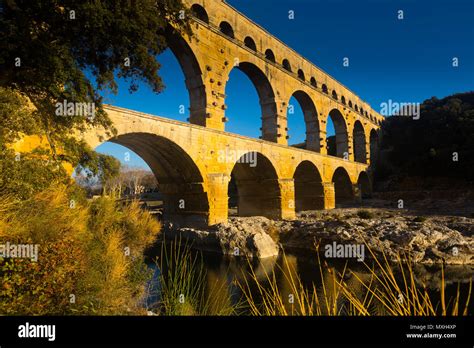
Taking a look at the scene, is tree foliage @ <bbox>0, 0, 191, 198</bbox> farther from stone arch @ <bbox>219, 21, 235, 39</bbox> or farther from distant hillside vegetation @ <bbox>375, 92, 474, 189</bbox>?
distant hillside vegetation @ <bbox>375, 92, 474, 189</bbox>

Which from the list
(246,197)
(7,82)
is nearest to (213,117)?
(246,197)

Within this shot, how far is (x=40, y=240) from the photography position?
4.75 m

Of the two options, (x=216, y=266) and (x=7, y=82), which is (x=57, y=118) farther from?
(x=216, y=266)

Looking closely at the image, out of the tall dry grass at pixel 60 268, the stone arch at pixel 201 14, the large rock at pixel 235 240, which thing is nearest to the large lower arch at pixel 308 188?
the large rock at pixel 235 240

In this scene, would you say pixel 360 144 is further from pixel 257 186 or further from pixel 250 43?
pixel 250 43

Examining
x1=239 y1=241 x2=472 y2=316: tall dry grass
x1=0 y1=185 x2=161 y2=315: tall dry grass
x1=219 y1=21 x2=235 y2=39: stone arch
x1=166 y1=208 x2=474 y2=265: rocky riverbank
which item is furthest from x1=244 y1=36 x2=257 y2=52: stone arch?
x1=0 y1=185 x2=161 y2=315: tall dry grass

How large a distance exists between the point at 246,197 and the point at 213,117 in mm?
8578

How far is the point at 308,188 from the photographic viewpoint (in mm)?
28750

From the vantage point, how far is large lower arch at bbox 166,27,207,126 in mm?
17109

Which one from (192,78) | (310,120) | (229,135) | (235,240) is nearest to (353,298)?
(235,240)

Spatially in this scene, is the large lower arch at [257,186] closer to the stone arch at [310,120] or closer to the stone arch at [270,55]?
the stone arch at [270,55]

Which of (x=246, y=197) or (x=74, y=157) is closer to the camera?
(x=74, y=157)

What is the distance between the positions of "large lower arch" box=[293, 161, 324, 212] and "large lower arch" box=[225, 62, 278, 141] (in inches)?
208

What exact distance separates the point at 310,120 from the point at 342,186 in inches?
405
